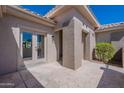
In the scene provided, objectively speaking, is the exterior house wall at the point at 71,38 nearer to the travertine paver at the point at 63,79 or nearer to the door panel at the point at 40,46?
the travertine paver at the point at 63,79

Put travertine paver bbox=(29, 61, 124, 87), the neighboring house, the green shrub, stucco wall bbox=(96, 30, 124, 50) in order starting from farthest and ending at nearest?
stucco wall bbox=(96, 30, 124, 50)
the green shrub
the neighboring house
travertine paver bbox=(29, 61, 124, 87)

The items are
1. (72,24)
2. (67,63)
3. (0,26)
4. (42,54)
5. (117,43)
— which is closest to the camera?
(0,26)

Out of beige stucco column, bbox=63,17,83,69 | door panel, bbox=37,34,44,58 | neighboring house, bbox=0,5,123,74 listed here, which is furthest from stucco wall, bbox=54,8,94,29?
door panel, bbox=37,34,44,58

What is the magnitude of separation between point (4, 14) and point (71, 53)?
381 cm

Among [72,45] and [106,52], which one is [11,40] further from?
[106,52]

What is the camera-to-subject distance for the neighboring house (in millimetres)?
4219

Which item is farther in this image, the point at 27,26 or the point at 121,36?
the point at 121,36

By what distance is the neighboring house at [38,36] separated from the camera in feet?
13.8

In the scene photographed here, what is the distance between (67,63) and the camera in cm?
545

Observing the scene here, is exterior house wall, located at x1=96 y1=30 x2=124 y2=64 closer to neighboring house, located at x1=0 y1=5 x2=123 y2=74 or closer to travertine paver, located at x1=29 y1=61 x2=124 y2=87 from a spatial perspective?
travertine paver, located at x1=29 y1=61 x2=124 y2=87

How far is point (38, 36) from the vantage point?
596 cm

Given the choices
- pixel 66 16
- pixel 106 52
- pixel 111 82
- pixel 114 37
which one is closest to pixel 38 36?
pixel 66 16
